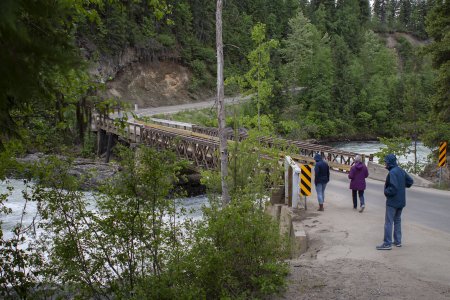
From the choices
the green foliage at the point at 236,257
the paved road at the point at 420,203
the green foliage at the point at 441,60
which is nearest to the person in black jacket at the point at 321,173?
the paved road at the point at 420,203

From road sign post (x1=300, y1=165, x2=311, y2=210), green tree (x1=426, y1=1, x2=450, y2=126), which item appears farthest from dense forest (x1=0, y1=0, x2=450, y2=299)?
road sign post (x1=300, y1=165, x2=311, y2=210)

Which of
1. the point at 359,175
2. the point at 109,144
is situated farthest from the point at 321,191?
the point at 109,144

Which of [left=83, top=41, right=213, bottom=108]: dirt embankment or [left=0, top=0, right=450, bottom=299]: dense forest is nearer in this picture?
[left=0, top=0, right=450, bottom=299]: dense forest

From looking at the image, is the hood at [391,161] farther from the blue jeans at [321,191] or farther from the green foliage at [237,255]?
the blue jeans at [321,191]

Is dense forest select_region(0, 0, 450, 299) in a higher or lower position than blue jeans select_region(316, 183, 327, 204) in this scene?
higher

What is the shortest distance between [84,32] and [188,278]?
49.0 meters

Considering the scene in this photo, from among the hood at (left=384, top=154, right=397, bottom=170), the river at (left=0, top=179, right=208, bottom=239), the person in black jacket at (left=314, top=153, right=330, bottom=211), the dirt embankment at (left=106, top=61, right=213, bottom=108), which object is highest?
the dirt embankment at (left=106, top=61, right=213, bottom=108)

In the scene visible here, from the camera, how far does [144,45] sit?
57875 millimetres

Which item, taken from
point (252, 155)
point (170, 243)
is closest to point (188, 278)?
point (170, 243)

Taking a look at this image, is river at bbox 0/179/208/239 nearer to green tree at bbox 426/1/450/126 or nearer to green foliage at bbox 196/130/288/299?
green foliage at bbox 196/130/288/299

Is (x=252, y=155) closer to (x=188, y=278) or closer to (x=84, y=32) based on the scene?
(x=188, y=278)

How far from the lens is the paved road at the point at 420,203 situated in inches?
466

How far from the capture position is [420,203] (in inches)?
555

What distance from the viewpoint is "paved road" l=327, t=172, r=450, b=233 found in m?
11.8
